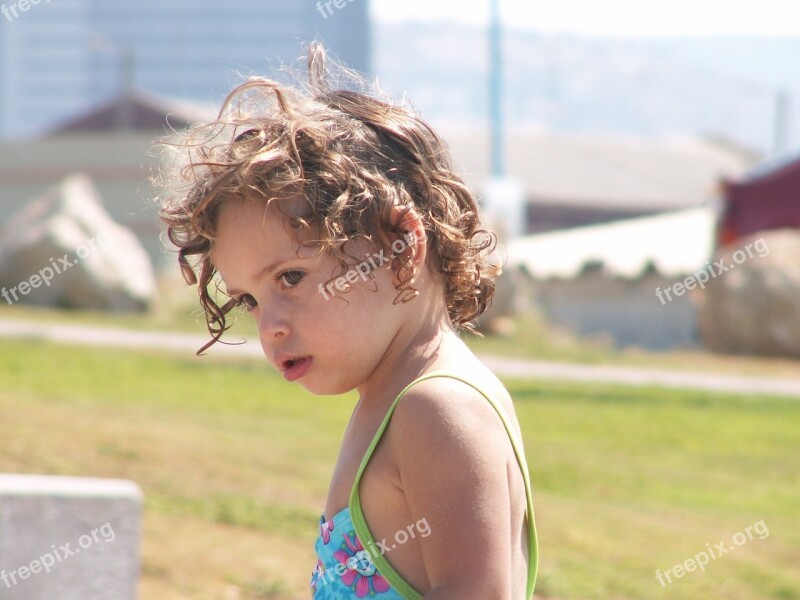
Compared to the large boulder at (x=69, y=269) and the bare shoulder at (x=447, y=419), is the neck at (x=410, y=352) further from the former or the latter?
the large boulder at (x=69, y=269)

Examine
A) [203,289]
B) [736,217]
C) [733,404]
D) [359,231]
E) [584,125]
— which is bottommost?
[584,125]

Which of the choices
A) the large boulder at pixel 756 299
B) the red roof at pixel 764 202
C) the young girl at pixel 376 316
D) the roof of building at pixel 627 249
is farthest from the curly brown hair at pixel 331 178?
the roof of building at pixel 627 249

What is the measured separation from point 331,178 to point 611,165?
5190 centimetres

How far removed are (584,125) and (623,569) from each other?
634 ft

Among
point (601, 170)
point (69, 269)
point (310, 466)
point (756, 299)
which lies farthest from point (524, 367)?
point (601, 170)

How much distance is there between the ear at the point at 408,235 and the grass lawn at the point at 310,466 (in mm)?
3324

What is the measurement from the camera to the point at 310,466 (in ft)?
23.2

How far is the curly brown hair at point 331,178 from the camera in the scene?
5.57ft

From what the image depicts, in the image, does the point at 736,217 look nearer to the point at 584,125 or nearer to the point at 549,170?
the point at 549,170

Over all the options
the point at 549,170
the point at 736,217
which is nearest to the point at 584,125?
the point at 549,170

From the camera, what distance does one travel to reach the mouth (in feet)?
5.68

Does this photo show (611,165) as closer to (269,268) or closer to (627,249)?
(627,249)

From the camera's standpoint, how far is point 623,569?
217 inches
